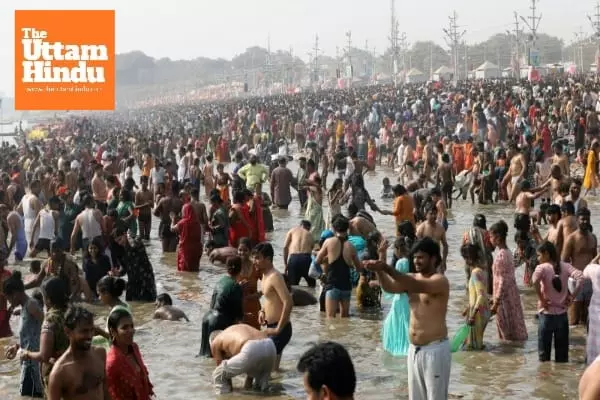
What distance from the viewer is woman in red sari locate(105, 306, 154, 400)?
18.9 feet

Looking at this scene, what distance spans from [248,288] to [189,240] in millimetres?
5516

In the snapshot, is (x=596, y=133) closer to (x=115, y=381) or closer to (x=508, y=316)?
(x=508, y=316)

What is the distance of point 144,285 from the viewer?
12.4 m

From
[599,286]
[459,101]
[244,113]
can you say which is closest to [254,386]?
[599,286]

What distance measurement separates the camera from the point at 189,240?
14.6 metres

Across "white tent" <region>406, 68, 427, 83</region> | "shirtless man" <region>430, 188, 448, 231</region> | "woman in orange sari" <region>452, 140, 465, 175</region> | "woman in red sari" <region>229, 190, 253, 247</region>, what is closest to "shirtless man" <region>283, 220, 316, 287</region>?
"woman in red sari" <region>229, 190, 253, 247</region>

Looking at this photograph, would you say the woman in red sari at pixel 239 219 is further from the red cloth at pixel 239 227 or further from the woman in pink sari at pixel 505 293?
the woman in pink sari at pixel 505 293

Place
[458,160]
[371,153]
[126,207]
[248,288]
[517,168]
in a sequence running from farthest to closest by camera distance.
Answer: [371,153] → [458,160] → [517,168] → [126,207] → [248,288]

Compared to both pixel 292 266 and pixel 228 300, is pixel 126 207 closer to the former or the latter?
pixel 292 266

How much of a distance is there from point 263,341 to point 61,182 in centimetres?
1053

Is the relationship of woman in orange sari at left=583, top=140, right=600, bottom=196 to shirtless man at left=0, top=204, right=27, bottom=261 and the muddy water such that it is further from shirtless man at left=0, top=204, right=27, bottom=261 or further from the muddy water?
shirtless man at left=0, top=204, right=27, bottom=261

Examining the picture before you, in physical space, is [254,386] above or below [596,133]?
below

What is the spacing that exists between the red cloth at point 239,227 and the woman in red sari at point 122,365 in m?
7.87

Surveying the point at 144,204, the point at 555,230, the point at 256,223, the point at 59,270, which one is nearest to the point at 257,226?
the point at 256,223
